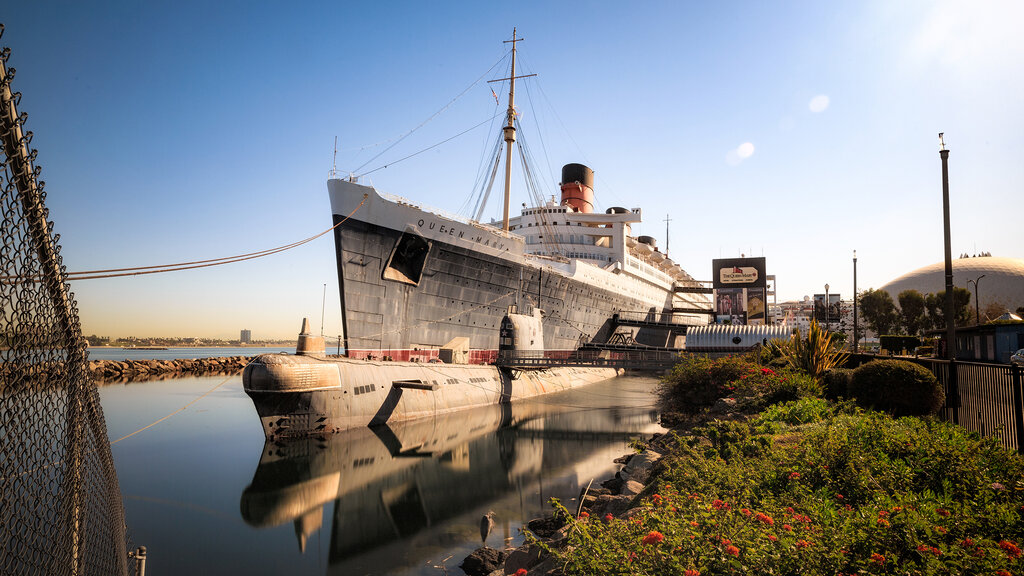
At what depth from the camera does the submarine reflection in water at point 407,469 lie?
37.1ft

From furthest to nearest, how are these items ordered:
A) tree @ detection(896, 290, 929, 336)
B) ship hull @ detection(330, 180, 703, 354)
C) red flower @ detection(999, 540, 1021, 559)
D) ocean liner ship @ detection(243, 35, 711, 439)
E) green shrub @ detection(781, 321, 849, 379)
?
tree @ detection(896, 290, 929, 336), ship hull @ detection(330, 180, 703, 354), ocean liner ship @ detection(243, 35, 711, 439), green shrub @ detection(781, 321, 849, 379), red flower @ detection(999, 540, 1021, 559)

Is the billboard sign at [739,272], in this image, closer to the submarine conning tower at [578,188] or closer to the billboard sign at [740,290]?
the billboard sign at [740,290]

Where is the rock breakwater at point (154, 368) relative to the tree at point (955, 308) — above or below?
below

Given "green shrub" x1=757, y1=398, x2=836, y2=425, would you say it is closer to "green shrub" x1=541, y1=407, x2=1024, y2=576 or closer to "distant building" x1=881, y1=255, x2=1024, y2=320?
"green shrub" x1=541, y1=407, x2=1024, y2=576

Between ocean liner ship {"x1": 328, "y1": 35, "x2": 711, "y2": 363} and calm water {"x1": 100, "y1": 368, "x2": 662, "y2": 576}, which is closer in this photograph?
calm water {"x1": 100, "y1": 368, "x2": 662, "y2": 576}

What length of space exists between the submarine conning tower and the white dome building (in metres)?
79.2

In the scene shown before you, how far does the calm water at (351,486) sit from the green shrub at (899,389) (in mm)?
A: 6732

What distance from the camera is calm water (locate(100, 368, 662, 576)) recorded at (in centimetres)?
960

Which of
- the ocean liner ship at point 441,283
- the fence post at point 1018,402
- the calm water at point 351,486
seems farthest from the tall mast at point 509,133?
the fence post at point 1018,402

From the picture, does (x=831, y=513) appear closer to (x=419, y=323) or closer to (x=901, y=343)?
(x=419, y=323)

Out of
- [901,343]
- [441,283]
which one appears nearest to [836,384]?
[441,283]

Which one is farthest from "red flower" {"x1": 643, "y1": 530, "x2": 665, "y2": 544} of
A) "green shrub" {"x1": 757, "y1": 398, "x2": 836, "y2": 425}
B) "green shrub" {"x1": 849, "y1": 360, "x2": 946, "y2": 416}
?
→ "green shrub" {"x1": 849, "y1": 360, "x2": 946, "y2": 416}

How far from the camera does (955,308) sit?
53969 millimetres

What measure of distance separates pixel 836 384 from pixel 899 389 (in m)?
3.04
